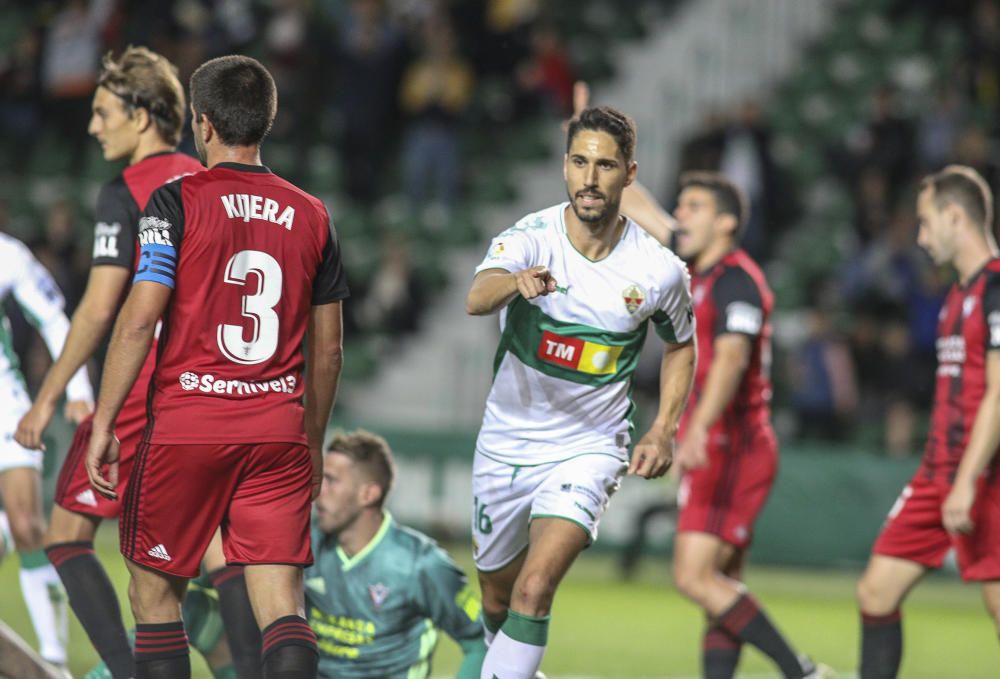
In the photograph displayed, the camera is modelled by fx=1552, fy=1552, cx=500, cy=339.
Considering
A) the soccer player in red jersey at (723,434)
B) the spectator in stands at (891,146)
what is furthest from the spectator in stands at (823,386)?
the soccer player in red jersey at (723,434)

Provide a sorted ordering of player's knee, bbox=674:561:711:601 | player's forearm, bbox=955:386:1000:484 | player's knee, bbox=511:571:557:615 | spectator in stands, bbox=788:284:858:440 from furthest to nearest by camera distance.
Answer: spectator in stands, bbox=788:284:858:440
player's knee, bbox=674:561:711:601
player's forearm, bbox=955:386:1000:484
player's knee, bbox=511:571:557:615

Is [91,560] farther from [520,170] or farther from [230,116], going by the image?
[520,170]

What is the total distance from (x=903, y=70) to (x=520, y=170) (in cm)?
544

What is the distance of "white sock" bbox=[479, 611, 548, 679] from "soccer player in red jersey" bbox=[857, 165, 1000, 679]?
211 centimetres

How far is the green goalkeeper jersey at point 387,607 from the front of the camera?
260 inches

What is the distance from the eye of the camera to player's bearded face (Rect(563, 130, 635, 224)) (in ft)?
19.9

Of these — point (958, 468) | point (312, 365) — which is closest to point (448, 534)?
point (958, 468)

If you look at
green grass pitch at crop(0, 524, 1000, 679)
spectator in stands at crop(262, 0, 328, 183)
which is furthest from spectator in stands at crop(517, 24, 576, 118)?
green grass pitch at crop(0, 524, 1000, 679)

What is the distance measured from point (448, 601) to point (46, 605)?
6.80 ft

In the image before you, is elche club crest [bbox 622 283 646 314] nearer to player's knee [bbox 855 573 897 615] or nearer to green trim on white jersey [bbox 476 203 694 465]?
green trim on white jersey [bbox 476 203 694 465]

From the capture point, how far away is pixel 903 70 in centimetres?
2077

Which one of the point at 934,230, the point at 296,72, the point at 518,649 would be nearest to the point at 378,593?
the point at 518,649

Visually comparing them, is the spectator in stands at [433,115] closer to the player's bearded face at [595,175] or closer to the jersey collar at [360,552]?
the jersey collar at [360,552]

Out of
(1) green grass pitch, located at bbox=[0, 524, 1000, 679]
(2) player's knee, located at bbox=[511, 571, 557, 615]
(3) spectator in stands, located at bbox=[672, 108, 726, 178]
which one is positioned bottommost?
(1) green grass pitch, located at bbox=[0, 524, 1000, 679]
